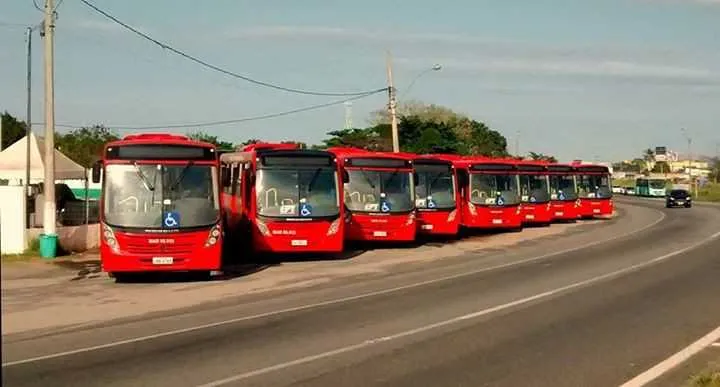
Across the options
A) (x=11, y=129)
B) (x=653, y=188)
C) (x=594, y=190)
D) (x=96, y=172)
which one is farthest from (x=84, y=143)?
(x=653, y=188)

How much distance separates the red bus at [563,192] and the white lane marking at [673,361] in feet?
109

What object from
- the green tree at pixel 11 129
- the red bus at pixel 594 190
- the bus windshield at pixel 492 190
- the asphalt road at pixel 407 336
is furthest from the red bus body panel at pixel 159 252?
the green tree at pixel 11 129

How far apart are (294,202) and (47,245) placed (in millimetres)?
6412

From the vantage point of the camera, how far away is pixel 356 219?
1148 inches

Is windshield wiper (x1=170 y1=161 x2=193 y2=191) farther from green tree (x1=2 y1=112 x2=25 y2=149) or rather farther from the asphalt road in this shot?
green tree (x1=2 y1=112 x2=25 y2=149)

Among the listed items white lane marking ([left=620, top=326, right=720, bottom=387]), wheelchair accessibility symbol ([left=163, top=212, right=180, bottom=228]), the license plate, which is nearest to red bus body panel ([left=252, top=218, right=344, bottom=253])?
wheelchair accessibility symbol ([left=163, top=212, right=180, bottom=228])

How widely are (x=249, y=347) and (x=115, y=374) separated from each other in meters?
2.14

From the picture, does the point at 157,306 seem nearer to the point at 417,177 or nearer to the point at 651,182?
the point at 417,177

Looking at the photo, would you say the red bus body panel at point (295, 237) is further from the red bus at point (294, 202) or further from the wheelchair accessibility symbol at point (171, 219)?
the wheelchair accessibility symbol at point (171, 219)

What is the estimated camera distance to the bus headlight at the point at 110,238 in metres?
19.5

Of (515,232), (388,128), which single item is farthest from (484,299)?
(388,128)

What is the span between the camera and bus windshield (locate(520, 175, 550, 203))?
1652 inches

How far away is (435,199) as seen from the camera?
32.9 m

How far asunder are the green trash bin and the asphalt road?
8.82m
